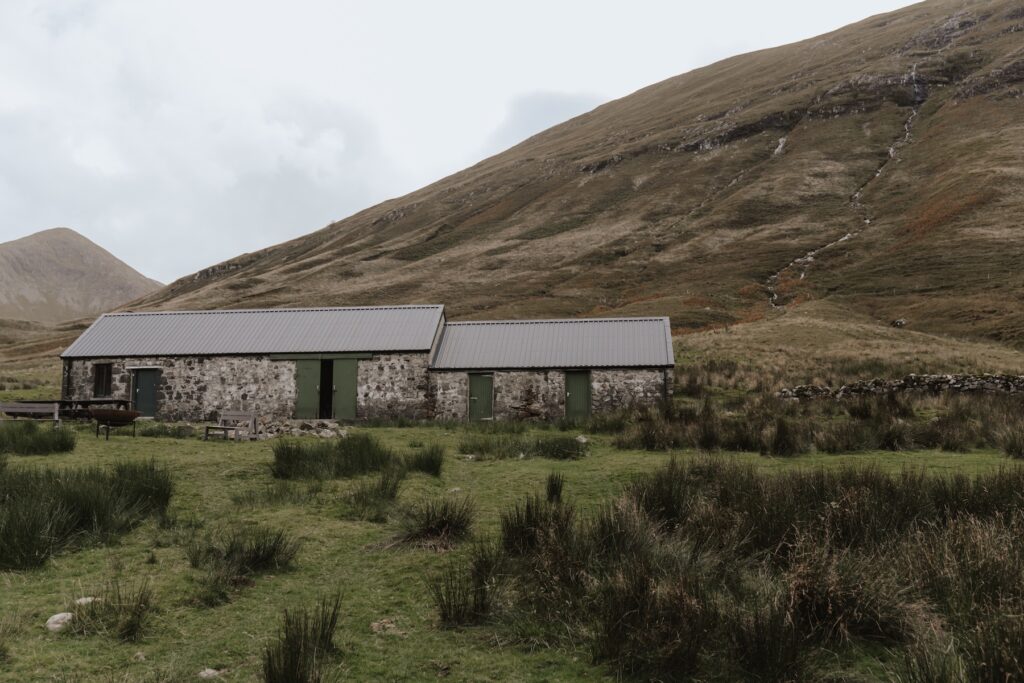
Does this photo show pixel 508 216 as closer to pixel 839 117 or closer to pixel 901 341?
pixel 839 117

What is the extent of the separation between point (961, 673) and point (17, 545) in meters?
8.37

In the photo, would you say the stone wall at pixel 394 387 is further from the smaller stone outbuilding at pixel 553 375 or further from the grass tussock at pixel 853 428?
the grass tussock at pixel 853 428

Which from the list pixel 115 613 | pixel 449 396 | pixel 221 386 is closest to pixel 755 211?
pixel 449 396

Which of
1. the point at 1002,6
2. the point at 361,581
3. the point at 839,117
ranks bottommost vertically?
the point at 361,581

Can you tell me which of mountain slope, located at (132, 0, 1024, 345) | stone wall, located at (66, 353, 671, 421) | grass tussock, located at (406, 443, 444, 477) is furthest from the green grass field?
mountain slope, located at (132, 0, 1024, 345)

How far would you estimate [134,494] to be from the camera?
9562 millimetres

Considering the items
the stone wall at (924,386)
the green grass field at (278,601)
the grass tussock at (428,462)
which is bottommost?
the green grass field at (278,601)

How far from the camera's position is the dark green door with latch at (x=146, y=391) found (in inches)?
1086

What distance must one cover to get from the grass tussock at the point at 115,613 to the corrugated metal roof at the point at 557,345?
2042cm

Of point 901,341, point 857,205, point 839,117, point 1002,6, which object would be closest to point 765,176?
point 857,205

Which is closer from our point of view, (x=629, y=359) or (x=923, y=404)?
(x=923, y=404)

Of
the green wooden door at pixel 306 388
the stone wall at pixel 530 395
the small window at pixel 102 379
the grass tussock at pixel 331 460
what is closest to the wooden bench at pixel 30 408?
the green wooden door at pixel 306 388

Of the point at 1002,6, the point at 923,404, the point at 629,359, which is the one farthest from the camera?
the point at 1002,6

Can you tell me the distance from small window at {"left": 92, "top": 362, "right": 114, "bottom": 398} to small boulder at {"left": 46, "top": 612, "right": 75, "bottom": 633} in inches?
999
